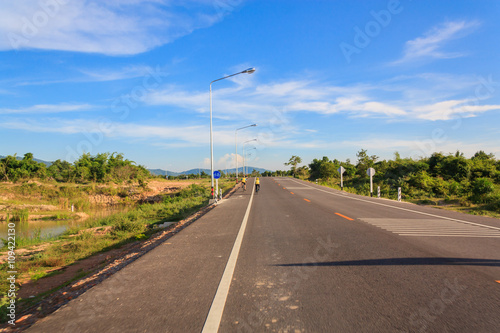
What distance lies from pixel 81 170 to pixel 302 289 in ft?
202

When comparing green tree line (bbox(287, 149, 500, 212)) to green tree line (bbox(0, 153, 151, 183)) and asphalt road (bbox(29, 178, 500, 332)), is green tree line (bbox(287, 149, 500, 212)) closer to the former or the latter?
asphalt road (bbox(29, 178, 500, 332))

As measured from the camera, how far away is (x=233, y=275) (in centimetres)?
489

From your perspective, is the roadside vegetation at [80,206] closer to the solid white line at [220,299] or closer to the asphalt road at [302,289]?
the asphalt road at [302,289]

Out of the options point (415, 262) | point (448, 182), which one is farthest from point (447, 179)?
point (415, 262)

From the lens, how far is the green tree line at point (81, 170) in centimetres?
4991

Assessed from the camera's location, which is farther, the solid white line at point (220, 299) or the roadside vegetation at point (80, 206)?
the roadside vegetation at point (80, 206)

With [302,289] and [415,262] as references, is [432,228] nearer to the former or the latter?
[415,262]

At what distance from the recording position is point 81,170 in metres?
56.0

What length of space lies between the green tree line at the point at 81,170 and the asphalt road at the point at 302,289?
5480cm

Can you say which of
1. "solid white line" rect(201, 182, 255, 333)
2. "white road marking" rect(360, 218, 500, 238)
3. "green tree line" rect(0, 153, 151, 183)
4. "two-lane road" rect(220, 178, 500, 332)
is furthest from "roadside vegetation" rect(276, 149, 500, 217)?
"green tree line" rect(0, 153, 151, 183)

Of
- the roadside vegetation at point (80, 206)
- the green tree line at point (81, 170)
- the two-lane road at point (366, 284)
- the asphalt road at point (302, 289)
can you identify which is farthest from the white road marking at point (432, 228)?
the green tree line at point (81, 170)

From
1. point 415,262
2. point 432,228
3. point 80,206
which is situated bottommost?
point 80,206

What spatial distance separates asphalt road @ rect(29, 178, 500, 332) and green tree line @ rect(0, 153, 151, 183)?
5480 cm

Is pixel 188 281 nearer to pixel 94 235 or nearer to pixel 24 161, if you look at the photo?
pixel 94 235
